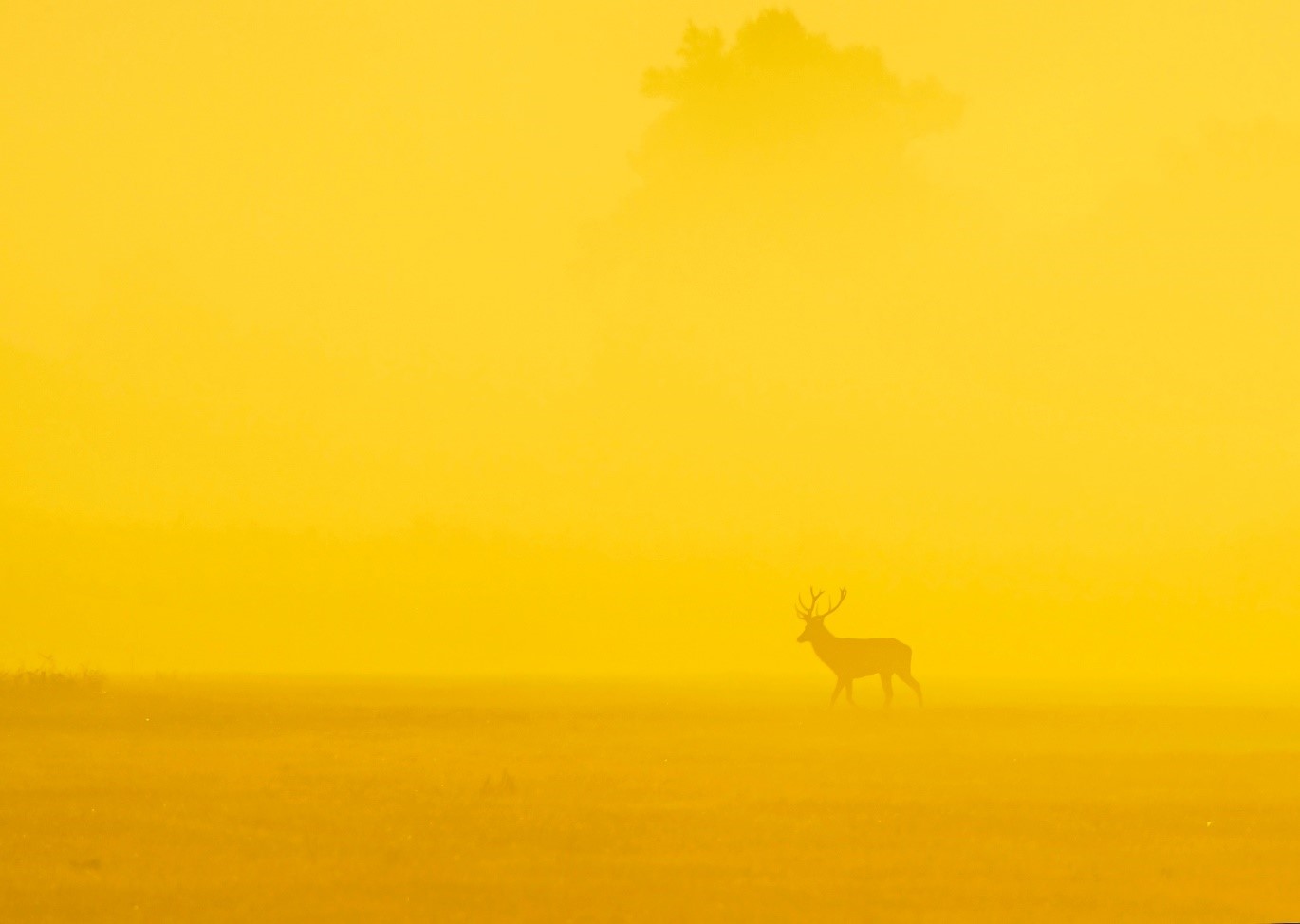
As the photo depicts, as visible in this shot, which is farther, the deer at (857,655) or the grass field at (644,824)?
the deer at (857,655)

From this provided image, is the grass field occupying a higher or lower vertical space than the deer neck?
lower

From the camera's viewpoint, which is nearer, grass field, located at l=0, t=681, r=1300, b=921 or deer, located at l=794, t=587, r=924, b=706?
grass field, located at l=0, t=681, r=1300, b=921

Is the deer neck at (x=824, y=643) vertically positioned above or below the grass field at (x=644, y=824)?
above

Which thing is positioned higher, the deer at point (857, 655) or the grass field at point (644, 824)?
the deer at point (857, 655)

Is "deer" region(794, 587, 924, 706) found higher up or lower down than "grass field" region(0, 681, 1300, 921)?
higher up

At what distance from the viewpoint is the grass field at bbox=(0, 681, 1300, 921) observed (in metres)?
12.3

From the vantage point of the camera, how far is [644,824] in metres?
16.5

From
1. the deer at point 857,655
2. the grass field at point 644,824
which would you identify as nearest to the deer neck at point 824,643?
the deer at point 857,655

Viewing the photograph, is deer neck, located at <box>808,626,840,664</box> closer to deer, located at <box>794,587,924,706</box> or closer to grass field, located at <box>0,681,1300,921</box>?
deer, located at <box>794,587,924,706</box>

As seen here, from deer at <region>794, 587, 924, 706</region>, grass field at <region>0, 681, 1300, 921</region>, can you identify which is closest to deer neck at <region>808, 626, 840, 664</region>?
deer at <region>794, 587, 924, 706</region>

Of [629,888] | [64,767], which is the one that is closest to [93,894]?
[629,888]

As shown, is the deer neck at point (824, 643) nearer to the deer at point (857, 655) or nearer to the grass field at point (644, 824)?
the deer at point (857, 655)

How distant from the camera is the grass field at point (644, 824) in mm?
12305

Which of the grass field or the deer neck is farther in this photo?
the deer neck
